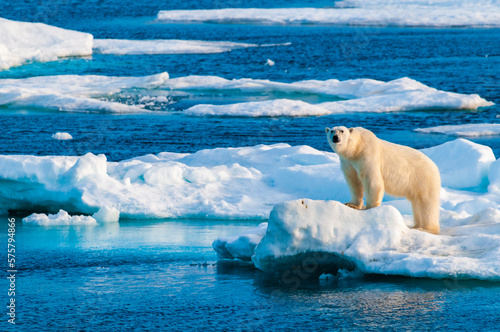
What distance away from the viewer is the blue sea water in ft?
17.5

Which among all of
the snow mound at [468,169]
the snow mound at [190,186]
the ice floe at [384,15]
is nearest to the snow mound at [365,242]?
the snow mound at [190,186]

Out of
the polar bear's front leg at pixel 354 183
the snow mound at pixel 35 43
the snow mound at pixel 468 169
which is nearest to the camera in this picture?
the polar bear's front leg at pixel 354 183

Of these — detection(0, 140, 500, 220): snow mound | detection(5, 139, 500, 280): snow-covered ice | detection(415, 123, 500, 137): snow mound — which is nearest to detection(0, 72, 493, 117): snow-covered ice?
detection(415, 123, 500, 137): snow mound

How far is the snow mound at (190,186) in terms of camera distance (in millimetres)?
9023

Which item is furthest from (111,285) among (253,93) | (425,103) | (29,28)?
(29,28)

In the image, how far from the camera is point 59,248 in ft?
24.8

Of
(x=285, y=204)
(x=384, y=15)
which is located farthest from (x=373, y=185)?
(x=384, y=15)

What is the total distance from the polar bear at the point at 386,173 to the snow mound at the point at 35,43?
19.1 metres

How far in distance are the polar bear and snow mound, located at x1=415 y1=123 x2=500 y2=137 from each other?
9.04m

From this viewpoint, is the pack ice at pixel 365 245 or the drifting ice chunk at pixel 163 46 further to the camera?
the drifting ice chunk at pixel 163 46

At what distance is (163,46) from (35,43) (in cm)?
512

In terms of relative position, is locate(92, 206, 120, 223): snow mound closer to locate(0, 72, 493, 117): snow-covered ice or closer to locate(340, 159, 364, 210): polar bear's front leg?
locate(340, 159, 364, 210): polar bear's front leg

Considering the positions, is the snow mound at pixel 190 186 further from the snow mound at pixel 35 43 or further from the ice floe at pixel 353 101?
the snow mound at pixel 35 43

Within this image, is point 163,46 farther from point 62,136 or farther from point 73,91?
point 62,136
